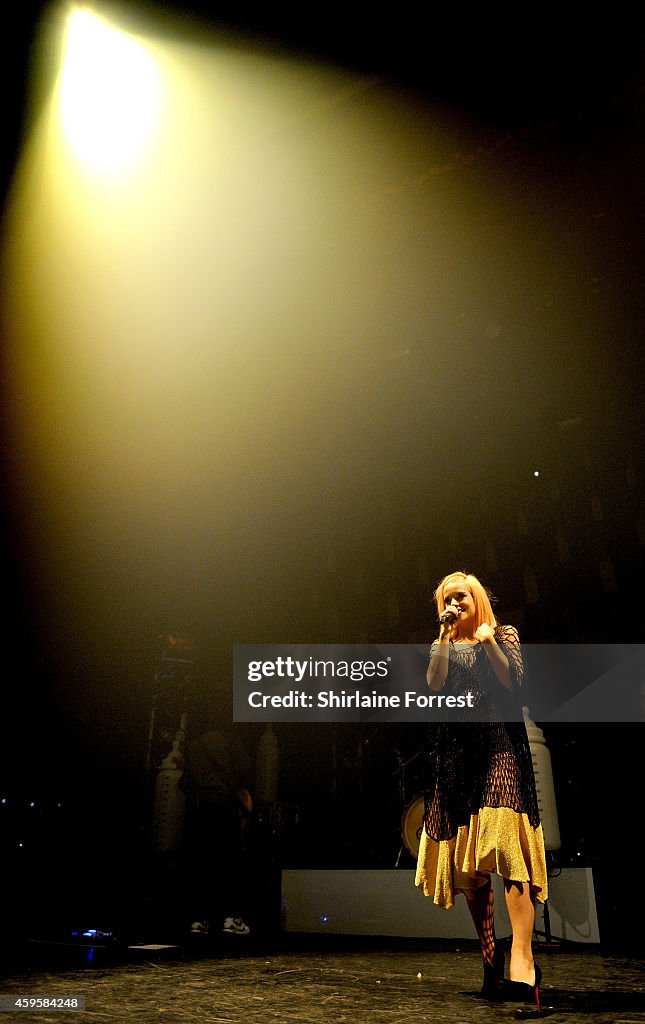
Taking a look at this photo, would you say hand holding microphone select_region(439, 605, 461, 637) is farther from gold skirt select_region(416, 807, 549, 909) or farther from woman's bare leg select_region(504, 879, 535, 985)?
woman's bare leg select_region(504, 879, 535, 985)

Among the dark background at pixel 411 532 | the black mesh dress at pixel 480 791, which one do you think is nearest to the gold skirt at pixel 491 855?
the black mesh dress at pixel 480 791

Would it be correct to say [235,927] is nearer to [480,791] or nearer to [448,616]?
[480,791]

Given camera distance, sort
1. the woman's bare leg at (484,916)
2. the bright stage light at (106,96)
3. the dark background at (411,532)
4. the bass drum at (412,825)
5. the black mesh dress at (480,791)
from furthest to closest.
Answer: the bass drum at (412,825), the dark background at (411,532), the bright stage light at (106,96), the woman's bare leg at (484,916), the black mesh dress at (480,791)

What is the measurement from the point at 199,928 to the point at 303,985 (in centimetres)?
291

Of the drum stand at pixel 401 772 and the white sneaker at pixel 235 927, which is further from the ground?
the drum stand at pixel 401 772

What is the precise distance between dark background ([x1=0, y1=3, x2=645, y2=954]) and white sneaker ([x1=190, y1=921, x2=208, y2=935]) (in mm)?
961

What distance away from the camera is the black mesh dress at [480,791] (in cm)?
205

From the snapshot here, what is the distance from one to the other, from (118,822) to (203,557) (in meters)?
2.50

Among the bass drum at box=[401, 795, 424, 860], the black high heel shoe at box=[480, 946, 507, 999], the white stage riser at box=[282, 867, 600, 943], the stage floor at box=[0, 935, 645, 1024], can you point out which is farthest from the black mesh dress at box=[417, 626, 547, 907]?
the bass drum at box=[401, 795, 424, 860]

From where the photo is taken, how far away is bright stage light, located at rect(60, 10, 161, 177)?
3.47m

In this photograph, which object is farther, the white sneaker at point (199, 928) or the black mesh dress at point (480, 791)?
the white sneaker at point (199, 928)

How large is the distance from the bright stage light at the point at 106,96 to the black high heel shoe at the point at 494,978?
4130 millimetres

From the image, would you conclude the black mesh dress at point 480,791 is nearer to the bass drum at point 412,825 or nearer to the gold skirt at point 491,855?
the gold skirt at point 491,855

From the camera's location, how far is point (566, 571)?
19.0 feet
